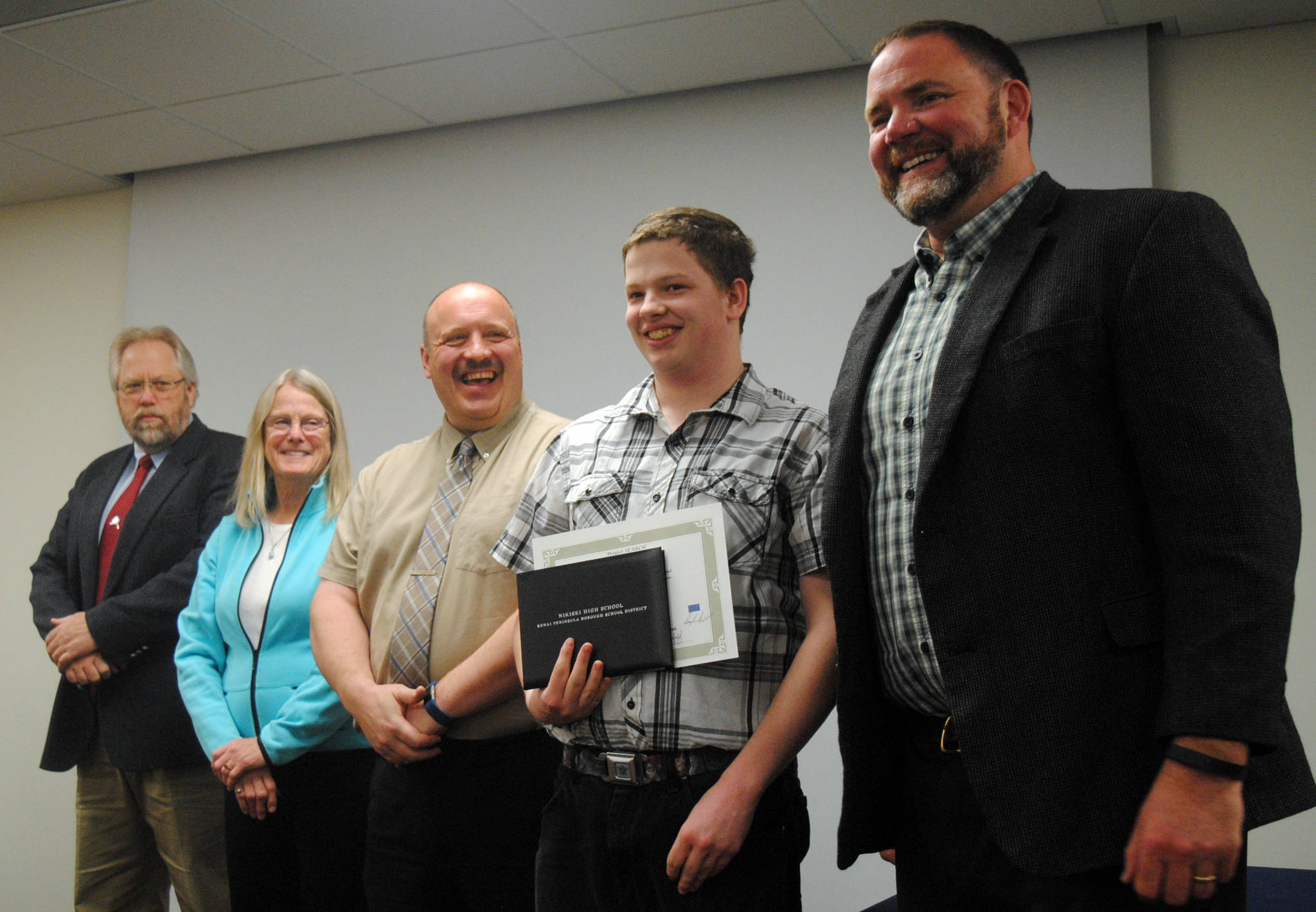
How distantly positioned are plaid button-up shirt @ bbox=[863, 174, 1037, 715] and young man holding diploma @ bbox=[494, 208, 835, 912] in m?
0.23

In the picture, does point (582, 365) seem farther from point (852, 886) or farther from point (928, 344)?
point (928, 344)

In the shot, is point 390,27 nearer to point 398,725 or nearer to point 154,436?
point 154,436

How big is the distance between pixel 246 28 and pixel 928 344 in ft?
9.21

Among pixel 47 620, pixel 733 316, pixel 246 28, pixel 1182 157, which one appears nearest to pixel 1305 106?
pixel 1182 157

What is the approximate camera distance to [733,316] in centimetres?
190

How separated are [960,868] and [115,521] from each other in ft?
8.83

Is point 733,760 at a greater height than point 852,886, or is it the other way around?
point 733,760

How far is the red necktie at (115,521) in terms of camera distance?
10.3 feet

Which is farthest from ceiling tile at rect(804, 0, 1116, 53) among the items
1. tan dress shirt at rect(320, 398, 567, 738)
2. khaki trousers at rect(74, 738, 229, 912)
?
khaki trousers at rect(74, 738, 229, 912)

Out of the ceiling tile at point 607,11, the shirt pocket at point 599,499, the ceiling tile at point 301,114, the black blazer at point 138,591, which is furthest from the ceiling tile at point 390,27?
the shirt pocket at point 599,499

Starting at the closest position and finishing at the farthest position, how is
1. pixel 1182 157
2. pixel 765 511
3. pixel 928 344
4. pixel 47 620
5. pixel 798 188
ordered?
pixel 928 344 < pixel 765 511 < pixel 47 620 < pixel 1182 157 < pixel 798 188

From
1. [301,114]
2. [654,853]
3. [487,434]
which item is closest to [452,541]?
[487,434]

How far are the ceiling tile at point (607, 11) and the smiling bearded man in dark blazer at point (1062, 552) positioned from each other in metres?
1.94

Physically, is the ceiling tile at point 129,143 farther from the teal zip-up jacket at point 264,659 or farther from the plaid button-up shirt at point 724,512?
the plaid button-up shirt at point 724,512
